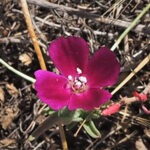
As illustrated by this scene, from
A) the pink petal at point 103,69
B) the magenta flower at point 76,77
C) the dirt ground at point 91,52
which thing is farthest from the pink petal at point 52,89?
the dirt ground at point 91,52

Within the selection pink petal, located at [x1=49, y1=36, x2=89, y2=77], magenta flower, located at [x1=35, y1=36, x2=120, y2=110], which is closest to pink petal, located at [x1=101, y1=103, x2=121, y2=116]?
magenta flower, located at [x1=35, y1=36, x2=120, y2=110]

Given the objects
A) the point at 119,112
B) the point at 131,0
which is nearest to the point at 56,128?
the point at 119,112

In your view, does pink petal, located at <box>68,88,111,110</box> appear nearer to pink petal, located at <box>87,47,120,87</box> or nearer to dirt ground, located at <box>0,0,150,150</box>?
pink petal, located at <box>87,47,120,87</box>

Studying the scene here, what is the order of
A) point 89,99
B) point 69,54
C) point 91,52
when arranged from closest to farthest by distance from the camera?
1. point 89,99
2. point 69,54
3. point 91,52

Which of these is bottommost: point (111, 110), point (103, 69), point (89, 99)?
point (111, 110)

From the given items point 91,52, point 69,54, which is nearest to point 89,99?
point 69,54

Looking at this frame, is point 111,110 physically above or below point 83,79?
below

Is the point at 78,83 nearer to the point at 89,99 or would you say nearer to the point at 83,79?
the point at 83,79
